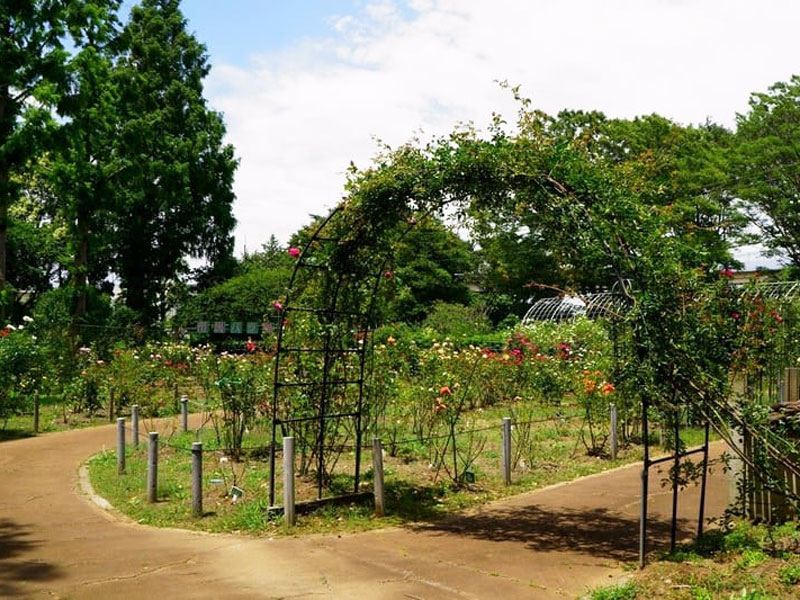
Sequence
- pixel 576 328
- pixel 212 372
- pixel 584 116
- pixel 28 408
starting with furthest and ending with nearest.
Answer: pixel 584 116
pixel 576 328
pixel 28 408
pixel 212 372

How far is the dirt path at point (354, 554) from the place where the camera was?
625 centimetres

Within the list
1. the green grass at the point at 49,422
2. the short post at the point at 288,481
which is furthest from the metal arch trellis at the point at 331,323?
the green grass at the point at 49,422

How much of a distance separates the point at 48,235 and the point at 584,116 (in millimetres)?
25508

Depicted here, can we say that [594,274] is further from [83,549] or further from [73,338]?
[73,338]

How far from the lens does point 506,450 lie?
34.4 feet

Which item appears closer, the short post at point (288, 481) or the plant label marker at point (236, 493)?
the short post at point (288, 481)

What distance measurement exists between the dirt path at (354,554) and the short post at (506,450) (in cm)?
57

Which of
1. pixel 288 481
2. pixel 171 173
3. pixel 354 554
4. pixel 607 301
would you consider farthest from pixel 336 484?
pixel 171 173

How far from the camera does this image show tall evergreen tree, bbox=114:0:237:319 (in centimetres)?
3406

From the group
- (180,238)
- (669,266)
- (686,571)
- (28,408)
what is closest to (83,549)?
(686,571)

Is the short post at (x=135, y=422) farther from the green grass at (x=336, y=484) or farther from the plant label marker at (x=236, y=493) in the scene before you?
the plant label marker at (x=236, y=493)

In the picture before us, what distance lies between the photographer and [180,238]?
37938 mm

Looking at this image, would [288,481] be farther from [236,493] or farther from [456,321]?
[456,321]

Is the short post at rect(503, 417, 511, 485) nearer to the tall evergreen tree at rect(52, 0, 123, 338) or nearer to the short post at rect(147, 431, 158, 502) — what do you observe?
the short post at rect(147, 431, 158, 502)
